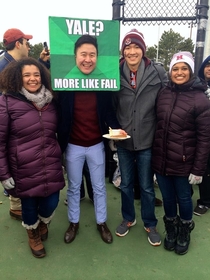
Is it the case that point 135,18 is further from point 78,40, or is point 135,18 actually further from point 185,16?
point 78,40

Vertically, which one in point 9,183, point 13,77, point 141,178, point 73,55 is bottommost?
point 141,178

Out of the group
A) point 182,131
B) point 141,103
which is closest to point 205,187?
point 182,131

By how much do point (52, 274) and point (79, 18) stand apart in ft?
7.04

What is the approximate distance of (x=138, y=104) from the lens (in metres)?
2.30

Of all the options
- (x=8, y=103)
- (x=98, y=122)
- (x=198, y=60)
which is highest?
(x=198, y=60)

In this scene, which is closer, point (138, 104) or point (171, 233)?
point (138, 104)

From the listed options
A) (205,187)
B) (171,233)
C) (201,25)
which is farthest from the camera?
(205,187)

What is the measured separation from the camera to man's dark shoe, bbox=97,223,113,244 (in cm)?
258

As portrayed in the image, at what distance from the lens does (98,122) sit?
2.40 m

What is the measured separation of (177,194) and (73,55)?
5.04ft

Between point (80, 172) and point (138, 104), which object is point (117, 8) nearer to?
point (138, 104)

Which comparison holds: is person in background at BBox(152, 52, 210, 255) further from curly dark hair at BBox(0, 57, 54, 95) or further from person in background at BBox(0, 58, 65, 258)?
curly dark hair at BBox(0, 57, 54, 95)

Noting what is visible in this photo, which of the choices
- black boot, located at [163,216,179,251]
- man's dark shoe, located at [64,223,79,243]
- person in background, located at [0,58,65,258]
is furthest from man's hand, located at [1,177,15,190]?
black boot, located at [163,216,179,251]

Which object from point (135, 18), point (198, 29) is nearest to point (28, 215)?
point (135, 18)
